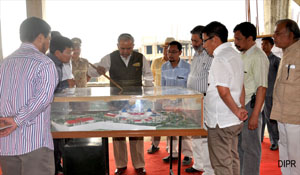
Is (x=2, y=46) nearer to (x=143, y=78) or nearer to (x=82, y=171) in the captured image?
(x=143, y=78)

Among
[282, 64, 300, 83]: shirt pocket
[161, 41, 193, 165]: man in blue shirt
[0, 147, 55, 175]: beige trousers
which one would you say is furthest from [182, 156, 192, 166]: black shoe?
[0, 147, 55, 175]: beige trousers

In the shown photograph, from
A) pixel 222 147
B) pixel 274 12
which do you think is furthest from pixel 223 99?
pixel 274 12

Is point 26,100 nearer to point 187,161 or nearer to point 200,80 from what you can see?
point 200,80

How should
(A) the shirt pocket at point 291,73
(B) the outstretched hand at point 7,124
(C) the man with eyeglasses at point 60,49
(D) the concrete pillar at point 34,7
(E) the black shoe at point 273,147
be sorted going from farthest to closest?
1. (D) the concrete pillar at point 34,7
2. (E) the black shoe at point 273,147
3. (C) the man with eyeglasses at point 60,49
4. (A) the shirt pocket at point 291,73
5. (B) the outstretched hand at point 7,124

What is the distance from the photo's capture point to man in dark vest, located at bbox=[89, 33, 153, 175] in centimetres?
319

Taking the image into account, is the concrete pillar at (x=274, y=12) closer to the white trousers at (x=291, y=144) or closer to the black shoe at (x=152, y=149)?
the black shoe at (x=152, y=149)

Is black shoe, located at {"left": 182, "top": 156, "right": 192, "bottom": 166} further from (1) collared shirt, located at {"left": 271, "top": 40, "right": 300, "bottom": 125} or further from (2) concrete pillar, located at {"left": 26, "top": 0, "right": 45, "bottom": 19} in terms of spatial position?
(2) concrete pillar, located at {"left": 26, "top": 0, "right": 45, "bottom": 19}

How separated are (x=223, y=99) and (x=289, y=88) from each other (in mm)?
697

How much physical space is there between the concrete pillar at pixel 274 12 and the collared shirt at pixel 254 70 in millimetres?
4088

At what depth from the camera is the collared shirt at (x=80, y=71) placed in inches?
146

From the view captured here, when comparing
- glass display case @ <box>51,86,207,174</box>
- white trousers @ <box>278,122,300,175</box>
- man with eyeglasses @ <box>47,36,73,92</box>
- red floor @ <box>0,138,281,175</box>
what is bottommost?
red floor @ <box>0,138,281,175</box>

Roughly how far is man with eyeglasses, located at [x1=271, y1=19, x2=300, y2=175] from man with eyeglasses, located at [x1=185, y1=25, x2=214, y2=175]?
734 millimetres

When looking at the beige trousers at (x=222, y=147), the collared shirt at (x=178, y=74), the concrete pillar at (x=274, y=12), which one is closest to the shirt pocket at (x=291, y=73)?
the beige trousers at (x=222, y=147)

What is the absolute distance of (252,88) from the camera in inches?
96.0
